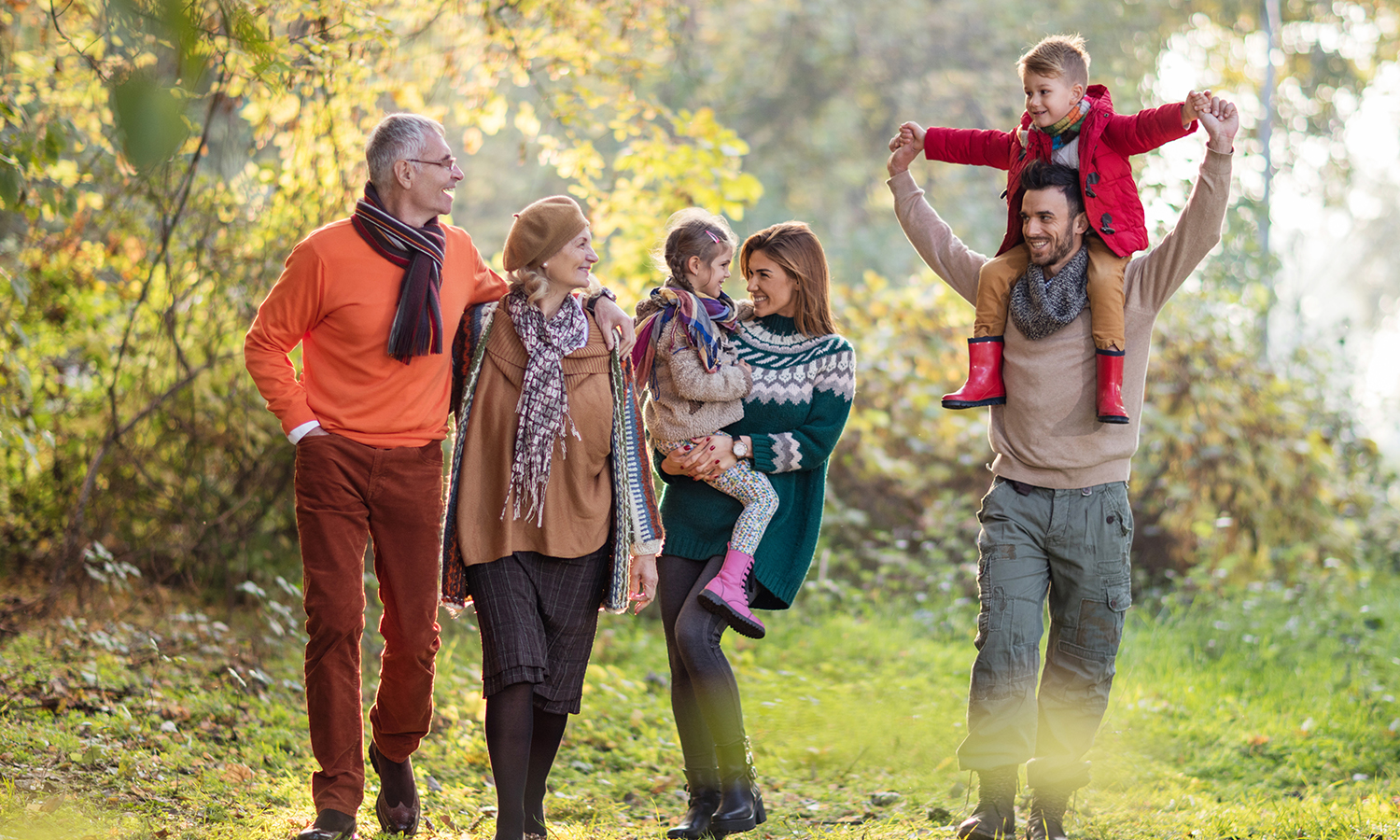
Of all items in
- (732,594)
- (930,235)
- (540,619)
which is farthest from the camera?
(930,235)

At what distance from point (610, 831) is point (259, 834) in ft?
3.64

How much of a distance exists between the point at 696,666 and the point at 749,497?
543 millimetres

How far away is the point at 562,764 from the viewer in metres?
4.86

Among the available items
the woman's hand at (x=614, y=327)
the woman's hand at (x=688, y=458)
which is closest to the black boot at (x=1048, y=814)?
Result: the woman's hand at (x=688, y=458)

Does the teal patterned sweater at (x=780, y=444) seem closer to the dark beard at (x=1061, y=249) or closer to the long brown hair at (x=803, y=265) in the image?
the long brown hair at (x=803, y=265)

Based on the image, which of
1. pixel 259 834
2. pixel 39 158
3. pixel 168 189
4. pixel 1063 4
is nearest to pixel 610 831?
pixel 259 834

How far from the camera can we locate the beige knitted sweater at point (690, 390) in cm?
360

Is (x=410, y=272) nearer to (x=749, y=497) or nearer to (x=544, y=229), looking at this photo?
(x=544, y=229)

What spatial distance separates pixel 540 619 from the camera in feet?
11.2

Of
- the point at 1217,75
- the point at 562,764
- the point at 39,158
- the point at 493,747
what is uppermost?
the point at 1217,75

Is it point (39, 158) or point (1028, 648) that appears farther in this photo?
point (39, 158)

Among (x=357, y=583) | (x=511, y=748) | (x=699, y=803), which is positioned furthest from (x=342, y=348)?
(x=699, y=803)

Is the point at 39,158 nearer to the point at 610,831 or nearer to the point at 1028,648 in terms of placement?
the point at 610,831

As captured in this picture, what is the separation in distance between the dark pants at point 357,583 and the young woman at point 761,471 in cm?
75
